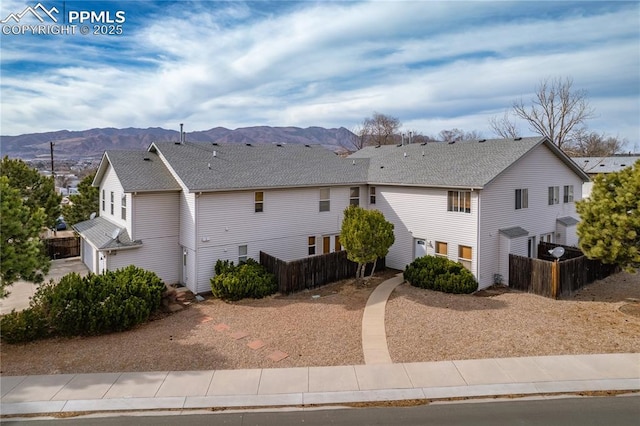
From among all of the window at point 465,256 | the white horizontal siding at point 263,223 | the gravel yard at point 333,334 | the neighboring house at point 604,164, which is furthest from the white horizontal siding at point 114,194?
the neighboring house at point 604,164

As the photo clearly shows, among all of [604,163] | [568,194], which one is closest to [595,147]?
[604,163]

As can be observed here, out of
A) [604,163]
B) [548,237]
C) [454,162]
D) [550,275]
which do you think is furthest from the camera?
[604,163]

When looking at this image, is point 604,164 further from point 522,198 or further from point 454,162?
point 454,162

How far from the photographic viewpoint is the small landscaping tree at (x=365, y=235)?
17844 millimetres

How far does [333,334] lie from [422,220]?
33.7ft

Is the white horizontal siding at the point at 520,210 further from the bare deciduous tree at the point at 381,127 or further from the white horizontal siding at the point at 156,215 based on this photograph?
the bare deciduous tree at the point at 381,127

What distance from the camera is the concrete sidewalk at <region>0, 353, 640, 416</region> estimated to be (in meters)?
9.12

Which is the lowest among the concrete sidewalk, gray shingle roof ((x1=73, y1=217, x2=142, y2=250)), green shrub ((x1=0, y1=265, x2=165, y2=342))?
the concrete sidewalk

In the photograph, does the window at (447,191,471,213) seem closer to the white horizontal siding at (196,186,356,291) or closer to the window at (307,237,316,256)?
the white horizontal siding at (196,186,356,291)

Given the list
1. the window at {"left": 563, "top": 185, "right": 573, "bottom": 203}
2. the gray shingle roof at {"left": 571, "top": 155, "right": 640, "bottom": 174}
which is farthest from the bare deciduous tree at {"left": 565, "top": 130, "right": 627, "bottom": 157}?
the window at {"left": 563, "top": 185, "right": 573, "bottom": 203}

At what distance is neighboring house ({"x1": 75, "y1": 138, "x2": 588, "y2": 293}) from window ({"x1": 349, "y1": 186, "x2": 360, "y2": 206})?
69 mm

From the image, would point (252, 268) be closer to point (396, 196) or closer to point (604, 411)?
point (396, 196)

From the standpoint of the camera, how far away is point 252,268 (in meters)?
18.7

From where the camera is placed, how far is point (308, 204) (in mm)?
22266
